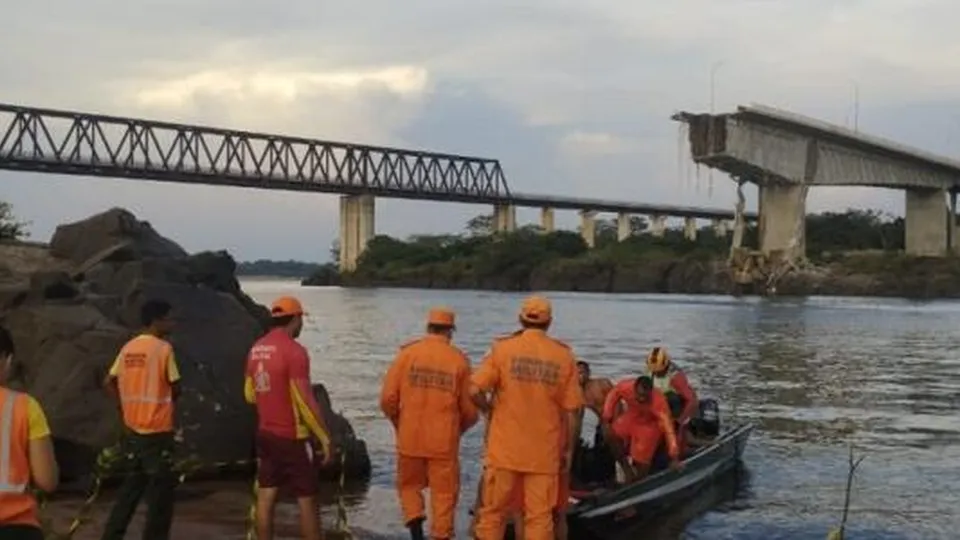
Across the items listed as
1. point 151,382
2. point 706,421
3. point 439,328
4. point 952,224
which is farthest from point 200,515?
point 952,224

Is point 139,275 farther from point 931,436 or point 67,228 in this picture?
point 931,436

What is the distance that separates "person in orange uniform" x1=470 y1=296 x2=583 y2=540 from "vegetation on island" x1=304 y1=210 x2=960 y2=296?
109532 mm

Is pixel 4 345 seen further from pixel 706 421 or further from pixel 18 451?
pixel 706 421

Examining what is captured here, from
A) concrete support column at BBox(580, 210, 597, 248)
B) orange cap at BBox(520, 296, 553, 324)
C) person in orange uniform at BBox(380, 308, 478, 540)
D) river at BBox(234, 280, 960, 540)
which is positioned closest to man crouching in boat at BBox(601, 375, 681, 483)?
river at BBox(234, 280, 960, 540)

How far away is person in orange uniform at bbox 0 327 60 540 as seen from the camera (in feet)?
17.9

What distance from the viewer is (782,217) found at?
107 metres

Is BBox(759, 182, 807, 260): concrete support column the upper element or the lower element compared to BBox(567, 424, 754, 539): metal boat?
upper

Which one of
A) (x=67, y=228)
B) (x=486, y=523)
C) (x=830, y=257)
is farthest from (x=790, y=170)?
(x=486, y=523)

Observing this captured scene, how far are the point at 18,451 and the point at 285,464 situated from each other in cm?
393

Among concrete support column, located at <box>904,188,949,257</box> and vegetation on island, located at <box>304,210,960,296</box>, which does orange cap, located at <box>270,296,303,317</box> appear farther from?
concrete support column, located at <box>904,188,949,257</box>

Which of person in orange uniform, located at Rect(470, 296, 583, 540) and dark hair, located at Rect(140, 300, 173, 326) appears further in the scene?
dark hair, located at Rect(140, 300, 173, 326)

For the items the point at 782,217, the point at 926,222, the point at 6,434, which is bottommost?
the point at 6,434

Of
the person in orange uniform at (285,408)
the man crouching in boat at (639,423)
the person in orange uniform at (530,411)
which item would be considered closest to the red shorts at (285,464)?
the person in orange uniform at (285,408)

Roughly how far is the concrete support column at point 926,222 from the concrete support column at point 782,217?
14.6 metres
